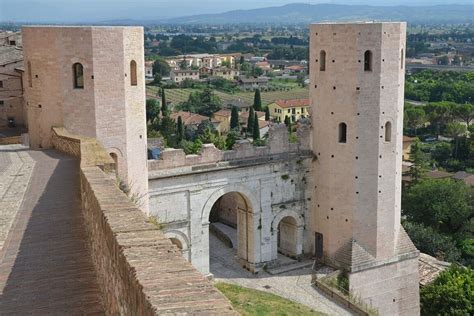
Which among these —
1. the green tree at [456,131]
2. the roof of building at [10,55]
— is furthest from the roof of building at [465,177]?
the roof of building at [10,55]

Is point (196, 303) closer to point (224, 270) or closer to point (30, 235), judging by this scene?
point (30, 235)

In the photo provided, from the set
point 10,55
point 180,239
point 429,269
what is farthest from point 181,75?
point 180,239

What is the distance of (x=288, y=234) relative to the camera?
23672 millimetres

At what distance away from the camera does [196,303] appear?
13.4ft

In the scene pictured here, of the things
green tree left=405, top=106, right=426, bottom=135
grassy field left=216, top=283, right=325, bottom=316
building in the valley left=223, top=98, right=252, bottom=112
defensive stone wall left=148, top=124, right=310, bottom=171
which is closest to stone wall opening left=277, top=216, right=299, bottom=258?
defensive stone wall left=148, top=124, right=310, bottom=171

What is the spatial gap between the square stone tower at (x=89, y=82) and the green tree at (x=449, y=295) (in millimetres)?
12502

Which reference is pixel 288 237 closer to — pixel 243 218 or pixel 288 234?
pixel 288 234

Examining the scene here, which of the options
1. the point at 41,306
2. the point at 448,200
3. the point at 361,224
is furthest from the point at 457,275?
the point at 41,306

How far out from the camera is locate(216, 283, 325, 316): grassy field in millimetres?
18438

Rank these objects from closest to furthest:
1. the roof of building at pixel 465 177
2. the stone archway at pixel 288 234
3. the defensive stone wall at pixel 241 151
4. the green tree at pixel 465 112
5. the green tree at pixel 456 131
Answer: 1. the defensive stone wall at pixel 241 151
2. the stone archway at pixel 288 234
3. the roof of building at pixel 465 177
4. the green tree at pixel 456 131
5. the green tree at pixel 465 112

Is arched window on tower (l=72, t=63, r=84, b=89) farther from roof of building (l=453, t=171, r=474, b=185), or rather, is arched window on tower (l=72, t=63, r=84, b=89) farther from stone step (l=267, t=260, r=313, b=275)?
roof of building (l=453, t=171, r=474, b=185)

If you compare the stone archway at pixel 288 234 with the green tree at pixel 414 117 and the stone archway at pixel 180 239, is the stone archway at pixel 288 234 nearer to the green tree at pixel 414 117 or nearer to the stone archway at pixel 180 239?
the stone archway at pixel 180 239

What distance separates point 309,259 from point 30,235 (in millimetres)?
15792

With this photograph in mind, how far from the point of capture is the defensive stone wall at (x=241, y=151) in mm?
19969
